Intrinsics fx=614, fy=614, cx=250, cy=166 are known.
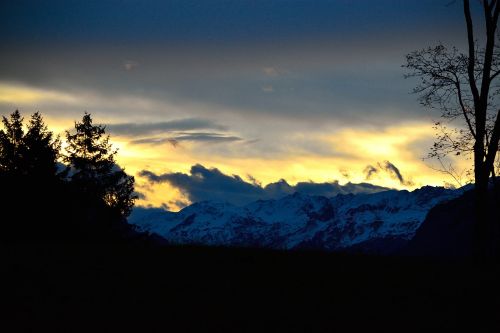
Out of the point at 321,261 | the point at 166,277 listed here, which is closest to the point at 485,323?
the point at 321,261

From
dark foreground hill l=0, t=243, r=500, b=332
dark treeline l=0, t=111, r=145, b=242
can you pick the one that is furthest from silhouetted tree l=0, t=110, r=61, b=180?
dark foreground hill l=0, t=243, r=500, b=332

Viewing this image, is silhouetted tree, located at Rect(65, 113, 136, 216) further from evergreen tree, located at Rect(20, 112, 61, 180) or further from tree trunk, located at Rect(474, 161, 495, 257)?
tree trunk, located at Rect(474, 161, 495, 257)

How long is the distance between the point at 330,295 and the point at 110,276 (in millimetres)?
5997

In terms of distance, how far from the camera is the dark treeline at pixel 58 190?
46844 millimetres

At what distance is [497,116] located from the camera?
25.4 meters

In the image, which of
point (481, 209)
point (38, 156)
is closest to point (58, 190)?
point (38, 156)

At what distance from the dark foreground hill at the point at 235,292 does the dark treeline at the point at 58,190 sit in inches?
770

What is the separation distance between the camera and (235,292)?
15.8m

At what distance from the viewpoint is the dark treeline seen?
4684cm

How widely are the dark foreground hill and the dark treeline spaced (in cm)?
1955

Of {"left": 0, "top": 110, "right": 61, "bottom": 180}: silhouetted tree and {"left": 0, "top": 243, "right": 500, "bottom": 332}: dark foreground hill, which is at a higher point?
{"left": 0, "top": 110, "right": 61, "bottom": 180}: silhouetted tree

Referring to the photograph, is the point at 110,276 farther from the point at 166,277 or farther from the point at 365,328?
the point at 365,328

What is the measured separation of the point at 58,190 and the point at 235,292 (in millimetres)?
37877

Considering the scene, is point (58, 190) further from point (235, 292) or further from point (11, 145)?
point (235, 292)
